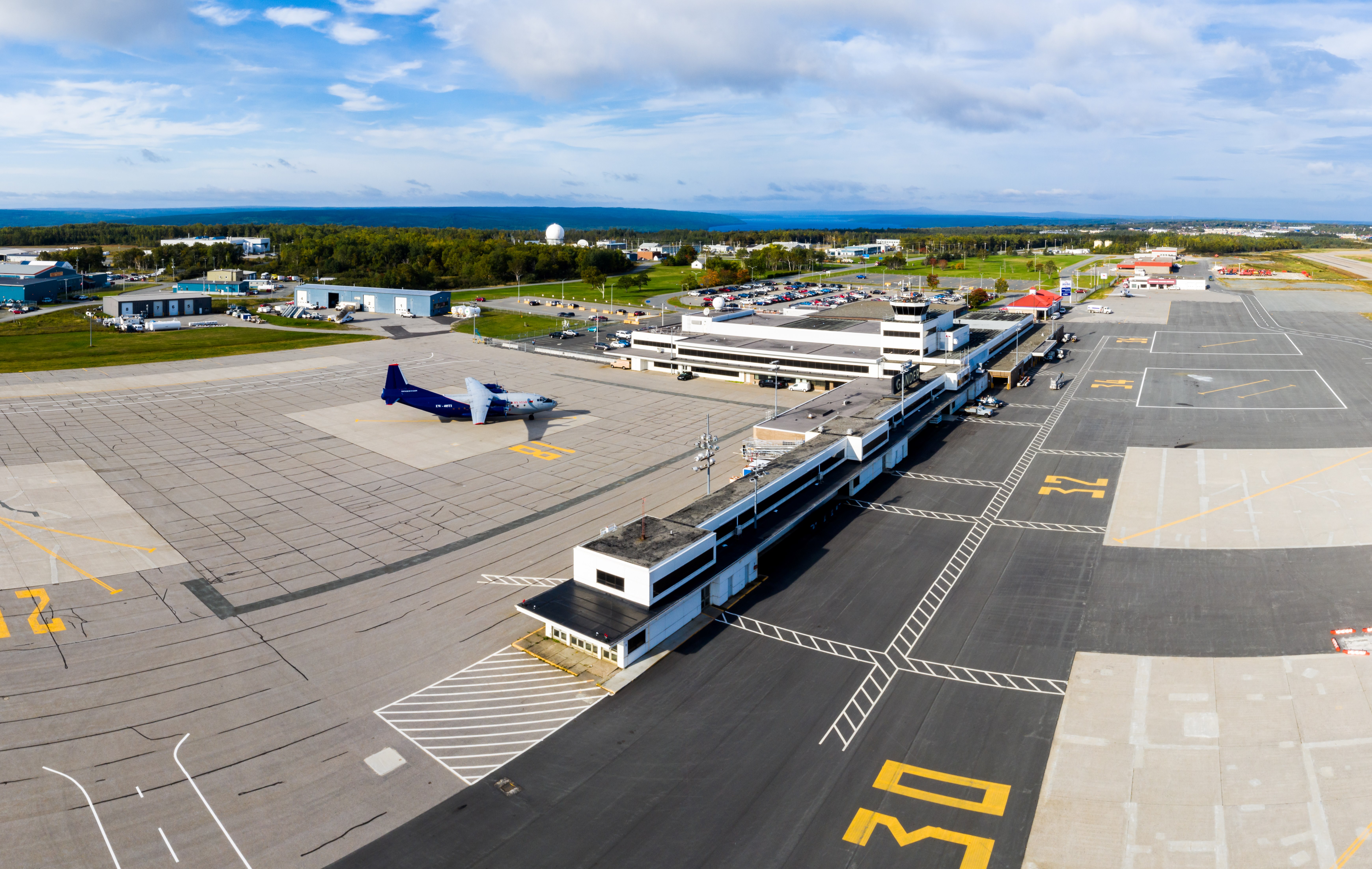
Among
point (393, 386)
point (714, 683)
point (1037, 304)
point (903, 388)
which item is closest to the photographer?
A: point (714, 683)

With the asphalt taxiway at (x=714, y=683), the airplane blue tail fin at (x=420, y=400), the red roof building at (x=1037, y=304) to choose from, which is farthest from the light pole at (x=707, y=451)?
the red roof building at (x=1037, y=304)

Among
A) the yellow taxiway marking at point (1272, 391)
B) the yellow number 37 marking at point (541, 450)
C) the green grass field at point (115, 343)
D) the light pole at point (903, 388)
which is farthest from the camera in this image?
the green grass field at point (115, 343)

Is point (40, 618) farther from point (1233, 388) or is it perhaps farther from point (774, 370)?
point (1233, 388)

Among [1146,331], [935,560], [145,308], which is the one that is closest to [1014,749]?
[935,560]

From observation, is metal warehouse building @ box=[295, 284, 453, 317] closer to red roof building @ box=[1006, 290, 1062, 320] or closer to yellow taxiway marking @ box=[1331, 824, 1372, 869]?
red roof building @ box=[1006, 290, 1062, 320]

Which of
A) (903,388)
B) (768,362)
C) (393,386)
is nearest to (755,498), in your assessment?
(903,388)

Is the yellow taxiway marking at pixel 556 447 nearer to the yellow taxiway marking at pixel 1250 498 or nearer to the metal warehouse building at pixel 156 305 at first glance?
the yellow taxiway marking at pixel 1250 498

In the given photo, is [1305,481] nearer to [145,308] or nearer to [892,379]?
[892,379]
